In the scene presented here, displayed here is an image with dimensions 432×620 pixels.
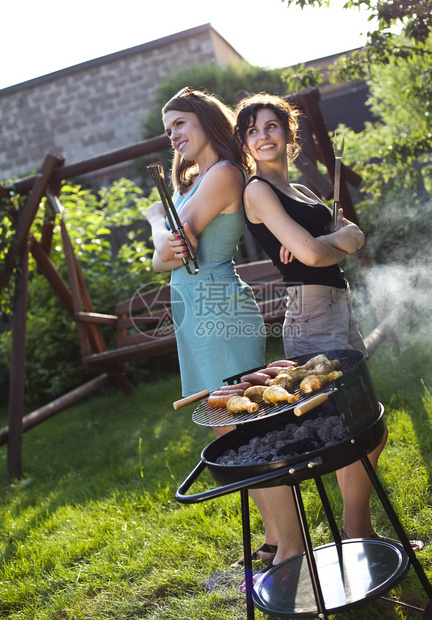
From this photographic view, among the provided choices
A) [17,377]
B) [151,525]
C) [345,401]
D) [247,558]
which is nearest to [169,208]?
[345,401]

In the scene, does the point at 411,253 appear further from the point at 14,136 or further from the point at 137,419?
the point at 14,136

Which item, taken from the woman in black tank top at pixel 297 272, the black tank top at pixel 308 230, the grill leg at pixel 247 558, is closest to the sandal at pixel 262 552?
the woman in black tank top at pixel 297 272

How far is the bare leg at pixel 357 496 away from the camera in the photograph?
7.23ft

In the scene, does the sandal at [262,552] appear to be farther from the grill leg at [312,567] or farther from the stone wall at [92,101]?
the stone wall at [92,101]

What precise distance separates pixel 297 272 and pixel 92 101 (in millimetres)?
16635

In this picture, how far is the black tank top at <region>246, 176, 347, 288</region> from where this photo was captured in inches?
87.4

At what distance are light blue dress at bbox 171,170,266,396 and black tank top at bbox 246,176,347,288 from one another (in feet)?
0.59

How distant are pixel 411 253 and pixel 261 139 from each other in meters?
4.24

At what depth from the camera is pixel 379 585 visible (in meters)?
1.88

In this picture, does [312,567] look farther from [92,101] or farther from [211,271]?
[92,101]

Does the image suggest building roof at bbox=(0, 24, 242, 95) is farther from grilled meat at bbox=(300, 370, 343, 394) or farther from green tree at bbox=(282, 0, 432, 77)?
grilled meat at bbox=(300, 370, 343, 394)

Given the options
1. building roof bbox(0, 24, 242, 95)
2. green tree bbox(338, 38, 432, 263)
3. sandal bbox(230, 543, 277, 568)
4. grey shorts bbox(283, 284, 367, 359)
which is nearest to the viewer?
grey shorts bbox(283, 284, 367, 359)

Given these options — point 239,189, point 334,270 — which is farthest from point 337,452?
point 239,189

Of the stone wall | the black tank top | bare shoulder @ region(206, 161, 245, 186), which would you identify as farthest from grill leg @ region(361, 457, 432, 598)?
the stone wall
